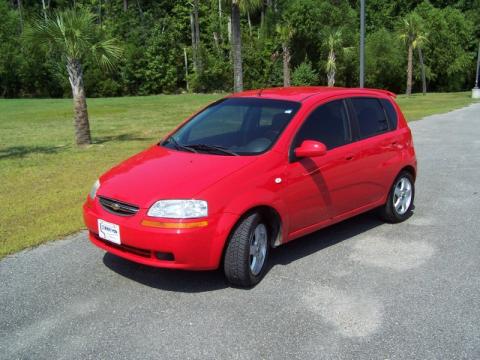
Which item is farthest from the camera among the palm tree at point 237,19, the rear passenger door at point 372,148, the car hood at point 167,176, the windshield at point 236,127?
the palm tree at point 237,19

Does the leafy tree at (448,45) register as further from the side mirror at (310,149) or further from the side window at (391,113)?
the side mirror at (310,149)

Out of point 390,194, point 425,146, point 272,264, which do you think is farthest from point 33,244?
point 425,146

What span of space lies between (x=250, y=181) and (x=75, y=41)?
10044mm


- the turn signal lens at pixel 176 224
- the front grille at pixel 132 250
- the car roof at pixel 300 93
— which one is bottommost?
the front grille at pixel 132 250

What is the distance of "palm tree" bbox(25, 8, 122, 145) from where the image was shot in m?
13.1

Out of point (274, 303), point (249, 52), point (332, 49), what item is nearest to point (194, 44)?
point (249, 52)

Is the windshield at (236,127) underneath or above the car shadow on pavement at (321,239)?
above

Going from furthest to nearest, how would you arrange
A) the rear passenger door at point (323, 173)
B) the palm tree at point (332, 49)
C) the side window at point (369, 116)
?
the palm tree at point (332, 49) < the side window at point (369, 116) < the rear passenger door at point (323, 173)

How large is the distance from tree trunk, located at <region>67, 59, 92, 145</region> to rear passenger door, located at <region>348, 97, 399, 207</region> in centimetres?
946

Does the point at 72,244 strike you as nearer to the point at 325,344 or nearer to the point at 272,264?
the point at 272,264

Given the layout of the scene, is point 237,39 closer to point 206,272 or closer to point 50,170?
point 50,170

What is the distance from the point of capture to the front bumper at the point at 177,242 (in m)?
4.23

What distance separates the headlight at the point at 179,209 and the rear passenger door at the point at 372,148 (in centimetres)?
209

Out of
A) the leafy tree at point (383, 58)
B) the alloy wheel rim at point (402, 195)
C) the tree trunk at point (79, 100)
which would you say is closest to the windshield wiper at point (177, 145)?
the alloy wheel rim at point (402, 195)
